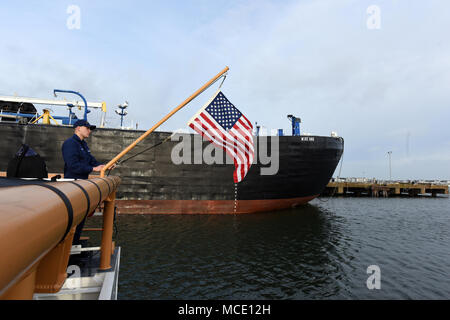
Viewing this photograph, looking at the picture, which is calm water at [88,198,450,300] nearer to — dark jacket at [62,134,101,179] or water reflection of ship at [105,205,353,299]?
water reflection of ship at [105,205,353,299]

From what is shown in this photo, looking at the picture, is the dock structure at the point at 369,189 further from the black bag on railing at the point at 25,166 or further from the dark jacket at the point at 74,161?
the black bag on railing at the point at 25,166

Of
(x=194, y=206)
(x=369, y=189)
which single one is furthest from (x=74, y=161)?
(x=369, y=189)

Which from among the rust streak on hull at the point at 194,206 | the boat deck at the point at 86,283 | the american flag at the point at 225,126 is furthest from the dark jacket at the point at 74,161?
the rust streak on hull at the point at 194,206

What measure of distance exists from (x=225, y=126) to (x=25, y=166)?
6.55m

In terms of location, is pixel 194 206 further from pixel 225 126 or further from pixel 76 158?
pixel 76 158

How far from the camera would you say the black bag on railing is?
3.50 metres

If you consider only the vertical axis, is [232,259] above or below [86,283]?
below

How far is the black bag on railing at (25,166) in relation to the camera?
11.5 feet

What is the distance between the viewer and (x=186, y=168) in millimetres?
15930

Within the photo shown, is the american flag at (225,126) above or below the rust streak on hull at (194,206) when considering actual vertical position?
above

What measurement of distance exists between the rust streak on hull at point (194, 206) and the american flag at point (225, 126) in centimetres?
748

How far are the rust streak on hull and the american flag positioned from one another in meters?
7.48

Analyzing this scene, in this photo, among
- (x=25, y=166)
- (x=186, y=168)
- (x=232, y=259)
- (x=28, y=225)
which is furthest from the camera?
(x=186, y=168)

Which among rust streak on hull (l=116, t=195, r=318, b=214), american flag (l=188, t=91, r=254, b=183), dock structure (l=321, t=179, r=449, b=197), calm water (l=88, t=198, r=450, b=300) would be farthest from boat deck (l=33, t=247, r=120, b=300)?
dock structure (l=321, t=179, r=449, b=197)
